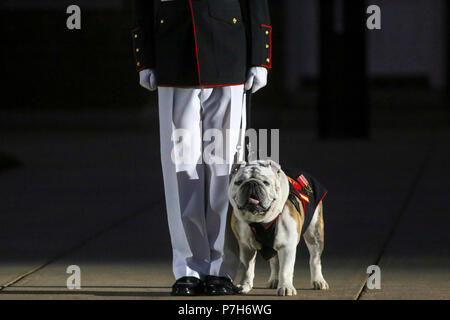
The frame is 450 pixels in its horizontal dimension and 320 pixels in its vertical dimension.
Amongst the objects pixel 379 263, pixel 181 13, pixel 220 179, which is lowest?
pixel 379 263

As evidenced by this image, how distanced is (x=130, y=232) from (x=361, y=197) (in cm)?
242

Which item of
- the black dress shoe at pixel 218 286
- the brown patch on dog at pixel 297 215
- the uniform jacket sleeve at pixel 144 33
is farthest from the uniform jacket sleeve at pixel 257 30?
the black dress shoe at pixel 218 286

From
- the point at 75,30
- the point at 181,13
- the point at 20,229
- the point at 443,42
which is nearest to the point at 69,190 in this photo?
the point at 20,229

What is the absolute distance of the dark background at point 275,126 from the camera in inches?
311

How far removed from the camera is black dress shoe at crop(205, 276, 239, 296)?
5.51 meters

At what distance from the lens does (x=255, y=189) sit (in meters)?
5.19

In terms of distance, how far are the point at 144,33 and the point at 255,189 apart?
105cm

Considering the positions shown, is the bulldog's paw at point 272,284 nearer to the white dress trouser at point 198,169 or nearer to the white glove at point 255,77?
the white dress trouser at point 198,169

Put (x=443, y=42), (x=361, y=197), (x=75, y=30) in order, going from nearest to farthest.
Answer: (x=361, y=197), (x=75, y=30), (x=443, y=42)

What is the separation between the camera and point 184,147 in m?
5.52

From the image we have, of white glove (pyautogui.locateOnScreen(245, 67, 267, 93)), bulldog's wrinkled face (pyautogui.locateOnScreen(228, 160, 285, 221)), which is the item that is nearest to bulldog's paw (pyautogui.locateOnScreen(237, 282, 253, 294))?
bulldog's wrinkled face (pyautogui.locateOnScreen(228, 160, 285, 221))

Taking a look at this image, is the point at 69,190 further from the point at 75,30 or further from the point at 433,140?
the point at 75,30

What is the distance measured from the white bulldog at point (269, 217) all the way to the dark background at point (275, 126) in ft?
3.93

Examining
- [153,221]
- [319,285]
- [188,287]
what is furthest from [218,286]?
[153,221]
